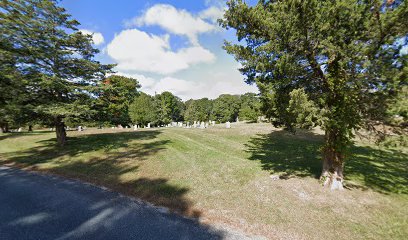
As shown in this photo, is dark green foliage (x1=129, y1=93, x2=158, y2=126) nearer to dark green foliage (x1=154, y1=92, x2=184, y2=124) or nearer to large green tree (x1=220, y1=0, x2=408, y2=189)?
dark green foliage (x1=154, y1=92, x2=184, y2=124)

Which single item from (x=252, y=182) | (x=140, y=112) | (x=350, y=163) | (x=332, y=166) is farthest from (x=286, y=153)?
(x=140, y=112)

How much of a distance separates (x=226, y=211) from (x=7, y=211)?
A: 6843 mm

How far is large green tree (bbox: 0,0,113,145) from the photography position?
1305cm

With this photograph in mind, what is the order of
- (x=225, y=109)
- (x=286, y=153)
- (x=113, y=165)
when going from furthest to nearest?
1. (x=225, y=109)
2. (x=286, y=153)
3. (x=113, y=165)

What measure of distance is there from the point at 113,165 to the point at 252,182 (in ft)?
25.4

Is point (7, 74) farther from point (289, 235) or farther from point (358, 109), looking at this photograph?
point (358, 109)

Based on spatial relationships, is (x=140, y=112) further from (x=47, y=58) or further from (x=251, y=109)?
(x=251, y=109)

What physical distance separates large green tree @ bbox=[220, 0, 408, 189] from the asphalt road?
18.4 feet

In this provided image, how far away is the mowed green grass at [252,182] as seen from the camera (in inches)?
247

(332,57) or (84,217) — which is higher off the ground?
(332,57)

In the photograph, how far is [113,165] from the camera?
11812 millimetres

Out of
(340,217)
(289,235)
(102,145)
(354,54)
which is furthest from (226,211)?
(102,145)

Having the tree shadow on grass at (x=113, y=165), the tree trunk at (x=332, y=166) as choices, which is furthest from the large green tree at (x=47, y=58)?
the tree trunk at (x=332, y=166)

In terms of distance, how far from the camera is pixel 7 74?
499 inches
